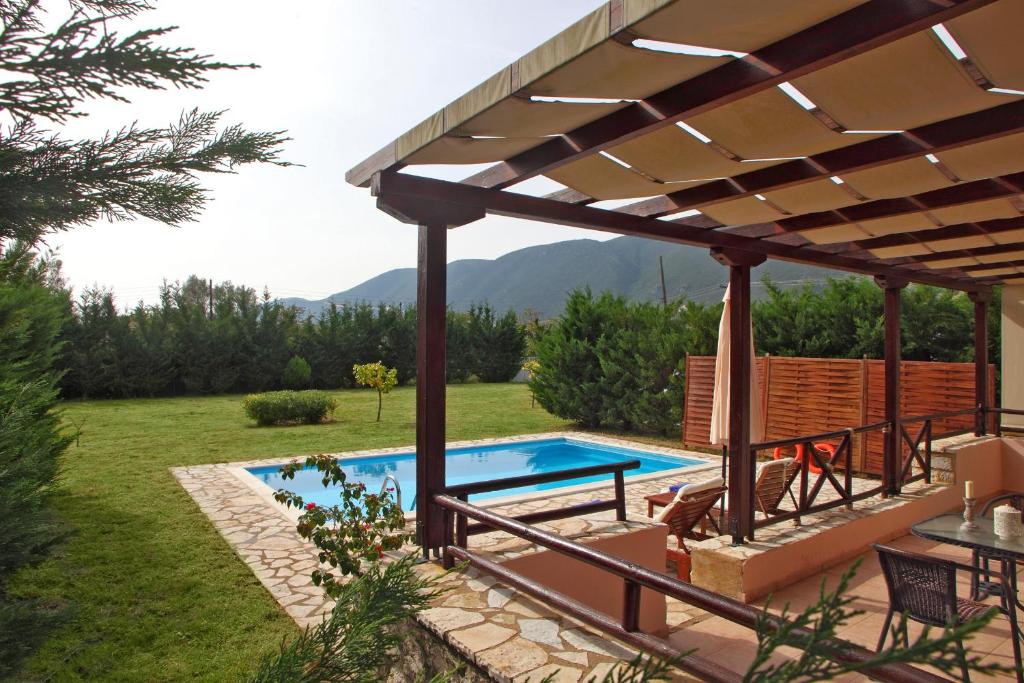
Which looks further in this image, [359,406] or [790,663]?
[359,406]

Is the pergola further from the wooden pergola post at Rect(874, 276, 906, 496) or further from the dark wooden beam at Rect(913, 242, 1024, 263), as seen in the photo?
the wooden pergola post at Rect(874, 276, 906, 496)

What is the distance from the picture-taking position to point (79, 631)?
4195 mm

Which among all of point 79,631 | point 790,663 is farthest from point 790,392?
point 790,663

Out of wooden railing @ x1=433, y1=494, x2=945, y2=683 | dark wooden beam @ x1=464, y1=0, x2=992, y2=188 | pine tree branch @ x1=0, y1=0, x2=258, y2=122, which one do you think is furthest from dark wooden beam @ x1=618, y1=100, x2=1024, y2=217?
pine tree branch @ x1=0, y1=0, x2=258, y2=122

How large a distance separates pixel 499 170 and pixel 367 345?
20404mm

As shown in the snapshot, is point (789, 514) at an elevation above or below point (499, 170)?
below

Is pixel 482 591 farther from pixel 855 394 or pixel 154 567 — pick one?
pixel 855 394

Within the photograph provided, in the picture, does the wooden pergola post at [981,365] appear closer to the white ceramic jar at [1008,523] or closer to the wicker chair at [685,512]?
the wicker chair at [685,512]

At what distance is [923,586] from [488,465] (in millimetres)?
8729

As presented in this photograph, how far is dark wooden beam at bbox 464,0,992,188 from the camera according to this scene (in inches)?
77.5

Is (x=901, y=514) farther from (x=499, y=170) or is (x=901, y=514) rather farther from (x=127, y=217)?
(x=127, y=217)

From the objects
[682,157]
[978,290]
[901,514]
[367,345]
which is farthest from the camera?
[367,345]

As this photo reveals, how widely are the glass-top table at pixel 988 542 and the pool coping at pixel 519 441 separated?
3.78 m

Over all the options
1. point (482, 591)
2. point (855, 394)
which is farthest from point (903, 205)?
point (855, 394)
